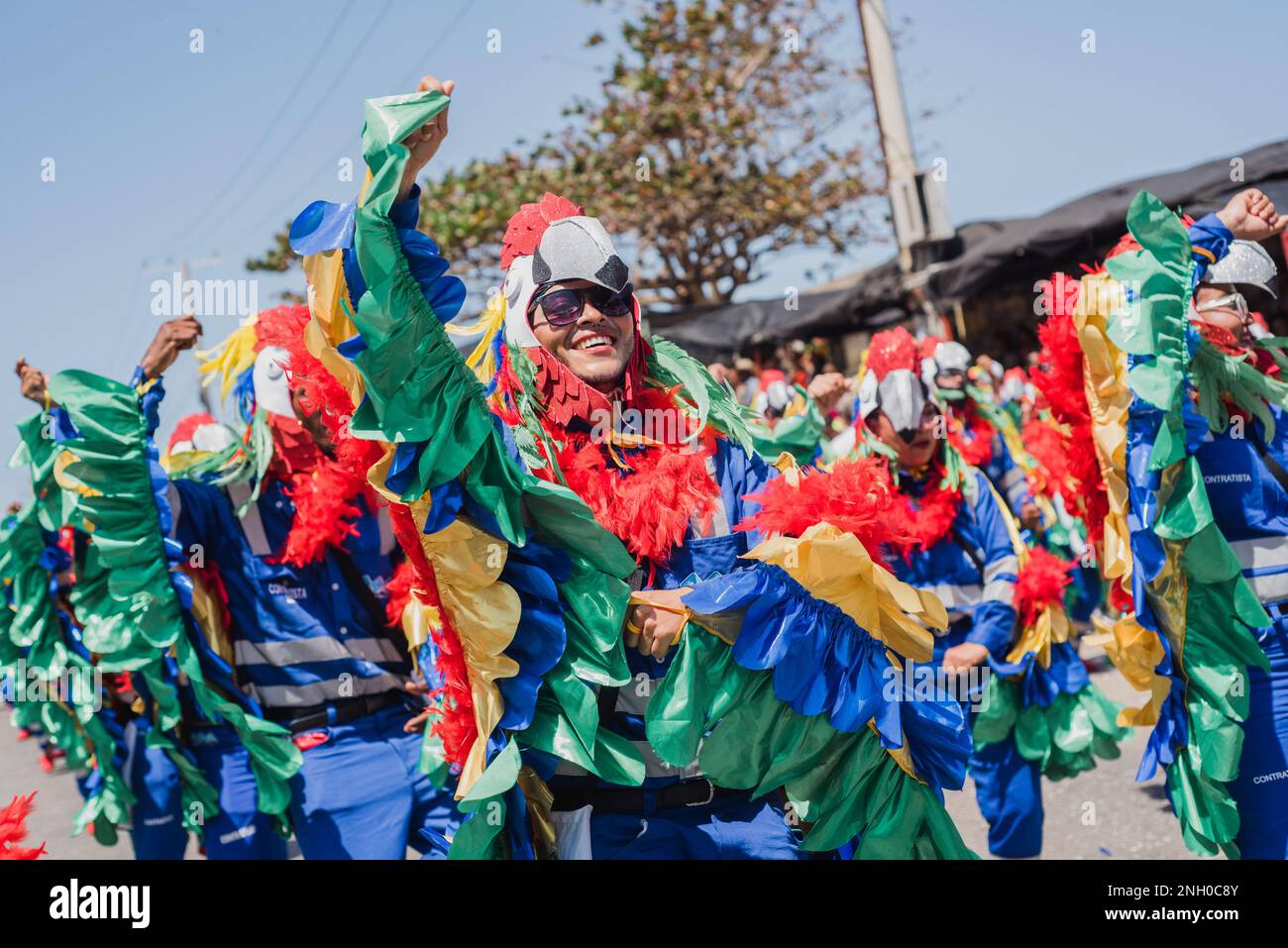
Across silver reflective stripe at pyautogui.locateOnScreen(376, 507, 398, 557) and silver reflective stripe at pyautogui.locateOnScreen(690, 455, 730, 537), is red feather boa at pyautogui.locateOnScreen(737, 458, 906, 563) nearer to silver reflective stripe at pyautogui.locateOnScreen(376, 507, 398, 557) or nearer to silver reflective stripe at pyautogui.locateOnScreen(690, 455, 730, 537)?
silver reflective stripe at pyautogui.locateOnScreen(690, 455, 730, 537)

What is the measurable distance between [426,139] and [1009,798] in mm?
3643

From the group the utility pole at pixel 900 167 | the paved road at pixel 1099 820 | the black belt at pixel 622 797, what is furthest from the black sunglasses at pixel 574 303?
the utility pole at pixel 900 167

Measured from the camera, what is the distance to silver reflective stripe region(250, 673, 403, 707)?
164 inches

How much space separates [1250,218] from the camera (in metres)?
3.37

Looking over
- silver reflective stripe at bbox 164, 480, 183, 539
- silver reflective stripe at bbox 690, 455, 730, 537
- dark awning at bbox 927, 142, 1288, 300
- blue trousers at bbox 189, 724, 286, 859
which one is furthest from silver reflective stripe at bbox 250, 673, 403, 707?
dark awning at bbox 927, 142, 1288, 300

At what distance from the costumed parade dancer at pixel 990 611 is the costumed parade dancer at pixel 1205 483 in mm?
989

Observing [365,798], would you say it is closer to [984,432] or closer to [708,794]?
[708,794]

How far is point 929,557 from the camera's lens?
4.68m

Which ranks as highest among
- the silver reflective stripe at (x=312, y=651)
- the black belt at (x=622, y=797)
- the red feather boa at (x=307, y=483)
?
the red feather boa at (x=307, y=483)

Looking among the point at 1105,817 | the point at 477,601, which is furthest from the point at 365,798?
the point at 1105,817

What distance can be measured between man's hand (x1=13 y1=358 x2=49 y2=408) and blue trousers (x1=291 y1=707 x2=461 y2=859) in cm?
155

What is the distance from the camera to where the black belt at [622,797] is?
2.67 m

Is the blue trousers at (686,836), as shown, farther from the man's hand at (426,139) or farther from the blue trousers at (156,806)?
the blue trousers at (156,806)
